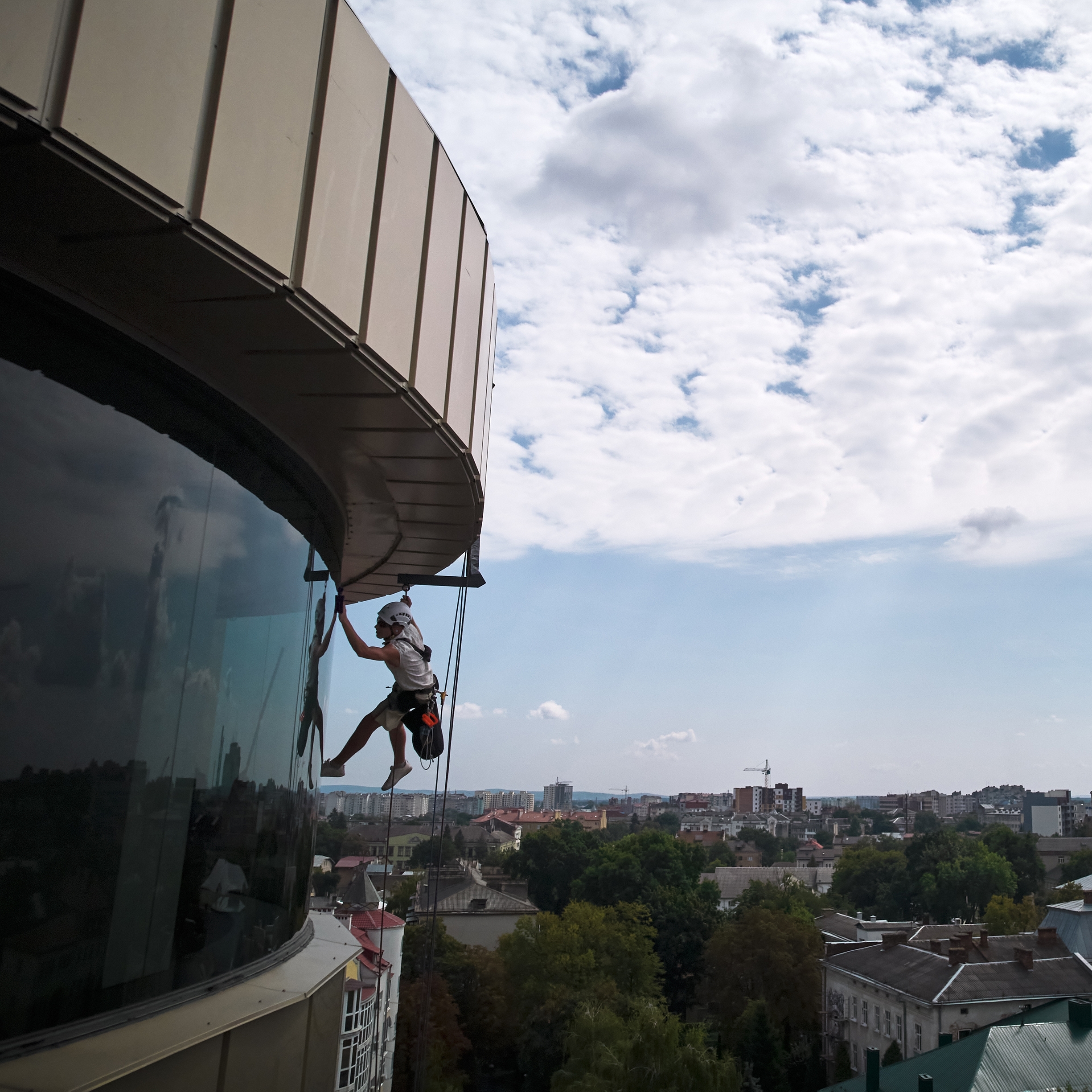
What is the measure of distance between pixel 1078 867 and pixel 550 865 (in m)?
60.0

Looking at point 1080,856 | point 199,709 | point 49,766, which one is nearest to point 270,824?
point 199,709

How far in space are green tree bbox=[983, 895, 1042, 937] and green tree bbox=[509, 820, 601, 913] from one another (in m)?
31.4

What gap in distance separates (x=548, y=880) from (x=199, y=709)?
79304 mm

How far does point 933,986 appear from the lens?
137 feet

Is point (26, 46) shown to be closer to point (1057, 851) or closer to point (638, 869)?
point (638, 869)

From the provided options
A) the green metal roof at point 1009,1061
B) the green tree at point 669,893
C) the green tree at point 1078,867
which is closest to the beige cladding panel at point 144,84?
the green metal roof at point 1009,1061

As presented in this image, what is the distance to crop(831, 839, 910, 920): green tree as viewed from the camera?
86875 mm

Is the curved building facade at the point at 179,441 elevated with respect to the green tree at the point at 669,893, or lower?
elevated

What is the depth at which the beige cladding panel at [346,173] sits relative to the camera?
12.3ft

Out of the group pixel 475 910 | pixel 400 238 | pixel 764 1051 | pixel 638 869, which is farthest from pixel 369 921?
pixel 638 869

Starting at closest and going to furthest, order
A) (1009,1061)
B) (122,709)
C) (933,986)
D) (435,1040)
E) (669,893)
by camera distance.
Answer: (122,709), (1009,1061), (435,1040), (933,986), (669,893)

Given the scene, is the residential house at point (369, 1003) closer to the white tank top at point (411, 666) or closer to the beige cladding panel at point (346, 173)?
the white tank top at point (411, 666)

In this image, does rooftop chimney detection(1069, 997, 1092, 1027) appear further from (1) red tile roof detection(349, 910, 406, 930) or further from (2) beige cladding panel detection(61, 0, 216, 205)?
(2) beige cladding panel detection(61, 0, 216, 205)

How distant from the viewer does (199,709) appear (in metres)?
4.18
